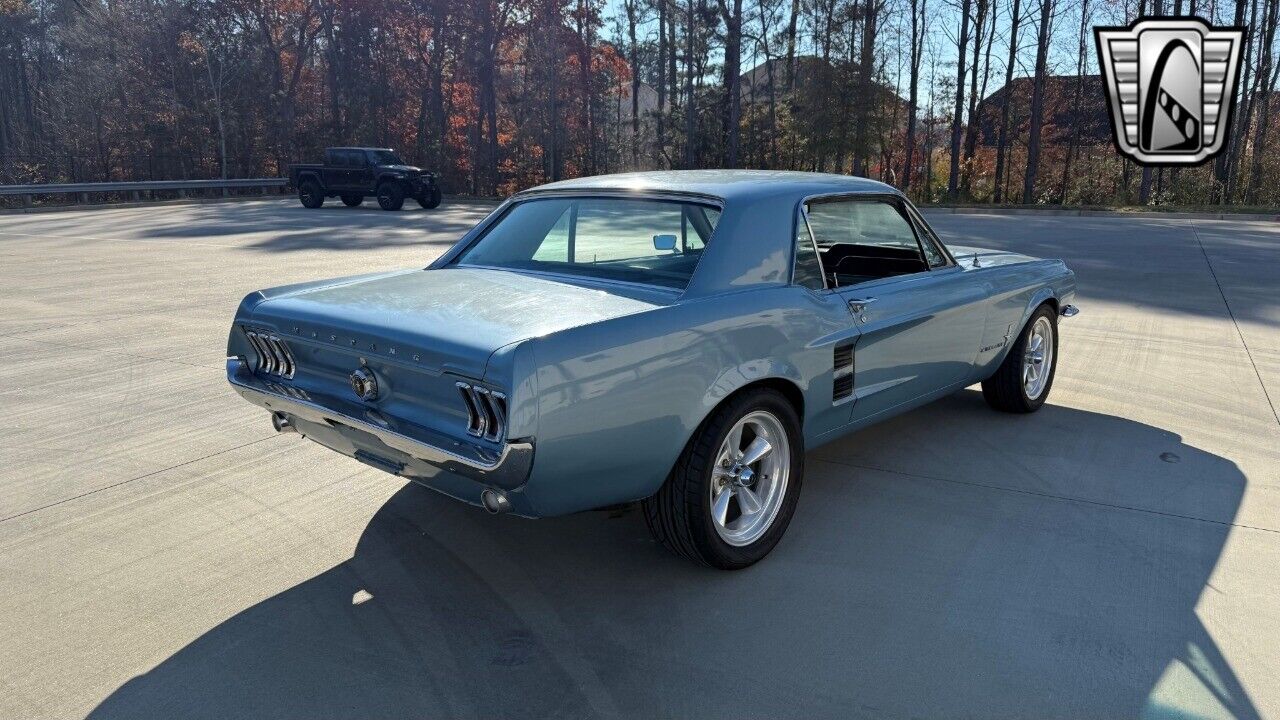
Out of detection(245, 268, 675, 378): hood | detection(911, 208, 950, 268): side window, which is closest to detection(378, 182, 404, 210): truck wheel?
detection(911, 208, 950, 268): side window

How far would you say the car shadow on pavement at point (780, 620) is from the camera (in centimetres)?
254

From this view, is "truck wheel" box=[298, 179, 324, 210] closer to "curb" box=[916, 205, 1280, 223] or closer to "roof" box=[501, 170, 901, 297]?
"curb" box=[916, 205, 1280, 223]

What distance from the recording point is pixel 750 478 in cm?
333

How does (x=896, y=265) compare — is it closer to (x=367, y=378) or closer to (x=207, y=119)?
(x=367, y=378)

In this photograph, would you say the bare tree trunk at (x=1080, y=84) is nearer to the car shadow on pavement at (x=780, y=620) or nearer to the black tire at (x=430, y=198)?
the black tire at (x=430, y=198)

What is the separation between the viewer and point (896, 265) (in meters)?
4.50

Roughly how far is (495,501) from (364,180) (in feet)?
81.6

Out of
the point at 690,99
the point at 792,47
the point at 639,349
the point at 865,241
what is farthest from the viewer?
the point at 792,47

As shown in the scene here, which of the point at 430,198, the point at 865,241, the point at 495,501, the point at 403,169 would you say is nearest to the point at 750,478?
the point at 495,501

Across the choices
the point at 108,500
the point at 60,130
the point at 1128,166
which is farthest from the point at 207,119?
the point at 108,500

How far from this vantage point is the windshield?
138 inches

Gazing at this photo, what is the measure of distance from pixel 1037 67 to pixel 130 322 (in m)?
27.8

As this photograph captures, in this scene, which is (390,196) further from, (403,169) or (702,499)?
(702,499)

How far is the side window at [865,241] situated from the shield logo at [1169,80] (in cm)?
919
